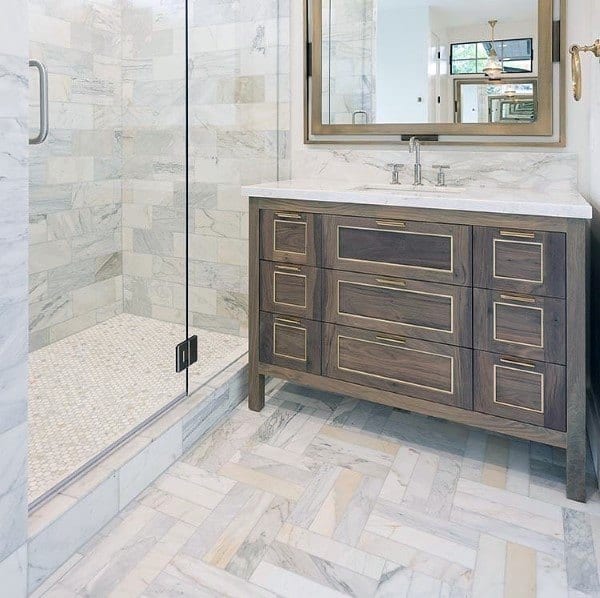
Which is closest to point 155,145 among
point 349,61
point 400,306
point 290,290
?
point 349,61

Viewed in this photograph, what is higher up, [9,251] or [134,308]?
[9,251]

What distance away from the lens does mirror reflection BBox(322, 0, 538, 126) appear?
2.22 meters

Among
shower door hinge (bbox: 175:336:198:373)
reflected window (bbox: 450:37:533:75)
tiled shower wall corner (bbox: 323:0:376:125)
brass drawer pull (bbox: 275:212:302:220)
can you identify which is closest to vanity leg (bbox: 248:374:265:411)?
shower door hinge (bbox: 175:336:198:373)

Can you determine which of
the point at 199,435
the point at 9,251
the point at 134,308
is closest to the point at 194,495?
the point at 199,435

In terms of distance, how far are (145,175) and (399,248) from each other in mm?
1543

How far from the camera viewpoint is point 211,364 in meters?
2.44

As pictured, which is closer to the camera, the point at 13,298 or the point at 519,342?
Result: the point at 13,298

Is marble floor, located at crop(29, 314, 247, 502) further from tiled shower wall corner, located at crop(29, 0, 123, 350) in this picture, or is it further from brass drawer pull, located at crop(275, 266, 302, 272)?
brass drawer pull, located at crop(275, 266, 302, 272)

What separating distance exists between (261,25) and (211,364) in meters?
1.65

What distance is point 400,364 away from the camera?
199cm

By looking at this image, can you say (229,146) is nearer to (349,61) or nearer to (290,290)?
(349,61)

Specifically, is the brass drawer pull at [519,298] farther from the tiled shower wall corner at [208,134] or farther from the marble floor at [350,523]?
the tiled shower wall corner at [208,134]

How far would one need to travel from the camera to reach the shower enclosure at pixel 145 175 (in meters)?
2.54

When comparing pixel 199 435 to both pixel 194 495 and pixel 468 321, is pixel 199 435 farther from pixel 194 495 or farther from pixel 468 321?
pixel 468 321
